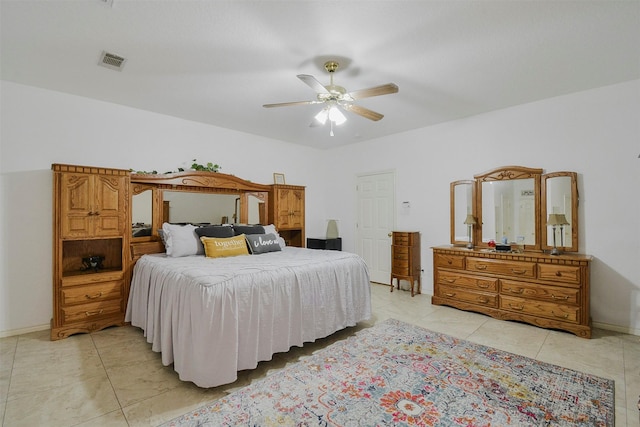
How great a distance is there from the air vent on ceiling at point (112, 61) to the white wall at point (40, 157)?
1100mm

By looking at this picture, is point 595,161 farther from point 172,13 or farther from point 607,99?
point 172,13

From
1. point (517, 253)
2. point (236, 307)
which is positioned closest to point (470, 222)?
point (517, 253)

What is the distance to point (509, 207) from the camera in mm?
3982

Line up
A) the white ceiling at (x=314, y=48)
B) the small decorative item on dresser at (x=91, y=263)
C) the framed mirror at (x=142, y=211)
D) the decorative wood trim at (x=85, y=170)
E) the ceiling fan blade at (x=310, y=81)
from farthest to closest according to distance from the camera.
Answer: the framed mirror at (x=142, y=211) < the small decorative item on dresser at (x=91, y=263) < the decorative wood trim at (x=85, y=170) < the ceiling fan blade at (x=310, y=81) < the white ceiling at (x=314, y=48)

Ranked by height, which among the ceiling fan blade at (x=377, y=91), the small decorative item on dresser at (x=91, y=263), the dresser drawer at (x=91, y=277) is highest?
the ceiling fan blade at (x=377, y=91)

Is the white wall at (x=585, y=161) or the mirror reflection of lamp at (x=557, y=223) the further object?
the mirror reflection of lamp at (x=557, y=223)

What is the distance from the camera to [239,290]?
2.27 m

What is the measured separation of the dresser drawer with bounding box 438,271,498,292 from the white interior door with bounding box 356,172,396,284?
129 centimetres

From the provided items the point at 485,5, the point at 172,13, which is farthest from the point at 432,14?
the point at 172,13

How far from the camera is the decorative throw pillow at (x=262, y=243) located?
3.73 meters

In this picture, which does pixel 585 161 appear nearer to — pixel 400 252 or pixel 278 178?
pixel 400 252

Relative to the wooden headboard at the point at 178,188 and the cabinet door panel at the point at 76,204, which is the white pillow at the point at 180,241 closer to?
the wooden headboard at the point at 178,188

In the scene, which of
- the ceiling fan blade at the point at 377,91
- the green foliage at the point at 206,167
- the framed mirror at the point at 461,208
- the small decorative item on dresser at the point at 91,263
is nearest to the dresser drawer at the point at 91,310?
the small decorative item on dresser at the point at 91,263

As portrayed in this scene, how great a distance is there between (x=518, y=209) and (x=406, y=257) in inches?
65.2
